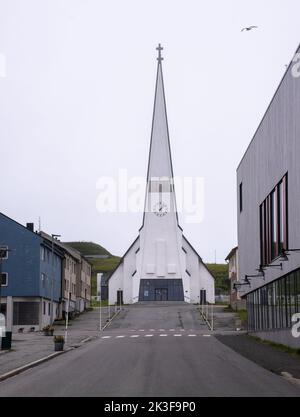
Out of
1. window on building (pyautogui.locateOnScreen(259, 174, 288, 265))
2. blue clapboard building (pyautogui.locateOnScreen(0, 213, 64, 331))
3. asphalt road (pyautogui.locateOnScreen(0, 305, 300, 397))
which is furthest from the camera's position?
blue clapboard building (pyautogui.locateOnScreen(0, 213, 64, 331))

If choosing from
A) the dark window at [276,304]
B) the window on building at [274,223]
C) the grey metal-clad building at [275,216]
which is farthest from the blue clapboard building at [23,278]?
the window on building at [274,223]

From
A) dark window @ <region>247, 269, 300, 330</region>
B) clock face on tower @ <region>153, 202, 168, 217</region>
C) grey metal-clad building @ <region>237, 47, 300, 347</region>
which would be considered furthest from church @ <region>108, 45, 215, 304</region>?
dark window @ <region>247, 269, 300, 330</region>

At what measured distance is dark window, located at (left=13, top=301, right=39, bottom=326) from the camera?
77.9 meters

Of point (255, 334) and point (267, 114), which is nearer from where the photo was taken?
point (267, 114)

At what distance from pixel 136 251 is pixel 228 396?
107056 mm

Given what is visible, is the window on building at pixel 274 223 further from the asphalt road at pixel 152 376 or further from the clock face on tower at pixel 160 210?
the clock face on tower at pixel 160 210

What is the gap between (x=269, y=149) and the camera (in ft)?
153

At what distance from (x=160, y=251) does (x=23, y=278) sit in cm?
4404

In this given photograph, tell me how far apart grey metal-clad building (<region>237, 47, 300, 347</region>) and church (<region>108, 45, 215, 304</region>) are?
57.8m

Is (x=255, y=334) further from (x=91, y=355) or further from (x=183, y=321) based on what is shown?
(x=183, y=321)

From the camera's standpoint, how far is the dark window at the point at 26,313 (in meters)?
77.9

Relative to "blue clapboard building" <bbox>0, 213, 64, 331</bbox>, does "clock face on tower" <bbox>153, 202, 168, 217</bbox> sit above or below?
above

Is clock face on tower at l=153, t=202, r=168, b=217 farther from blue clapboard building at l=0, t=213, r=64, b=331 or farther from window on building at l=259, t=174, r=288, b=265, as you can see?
window on building at l=259, t=174, r=288, b=265

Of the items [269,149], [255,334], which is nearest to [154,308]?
[255,334]
